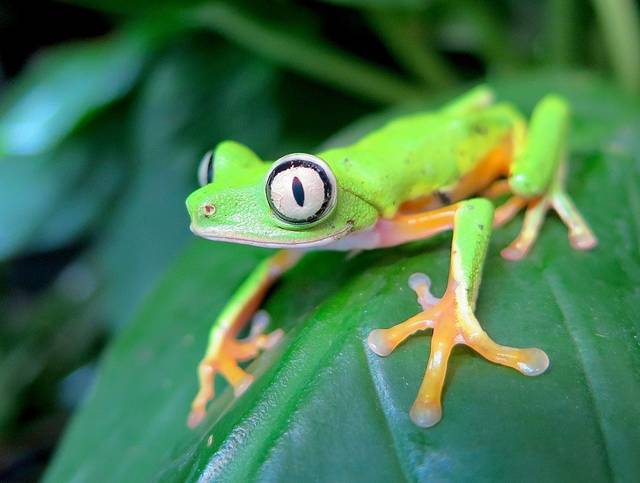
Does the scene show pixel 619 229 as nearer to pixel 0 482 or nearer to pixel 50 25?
pixel 0 482

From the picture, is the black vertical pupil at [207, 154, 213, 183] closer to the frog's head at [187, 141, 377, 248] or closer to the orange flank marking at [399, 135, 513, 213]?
the frog's head at [187, 141, 377, 248]

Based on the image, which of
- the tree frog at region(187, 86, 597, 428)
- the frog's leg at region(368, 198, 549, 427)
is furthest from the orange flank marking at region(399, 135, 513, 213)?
the frog's leg at region(368, 198, 549, 427)

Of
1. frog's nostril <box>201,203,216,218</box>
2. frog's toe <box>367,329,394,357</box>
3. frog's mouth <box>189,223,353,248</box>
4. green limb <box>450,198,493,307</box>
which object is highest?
frog's nostril <box>201,203,216,218</box>

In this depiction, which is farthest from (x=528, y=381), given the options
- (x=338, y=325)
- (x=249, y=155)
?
(x=249, y=155)

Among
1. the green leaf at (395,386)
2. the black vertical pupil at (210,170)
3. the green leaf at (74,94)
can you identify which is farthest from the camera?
the green leaf at (74,94)

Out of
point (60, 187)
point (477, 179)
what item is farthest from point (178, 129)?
point (477, 179)

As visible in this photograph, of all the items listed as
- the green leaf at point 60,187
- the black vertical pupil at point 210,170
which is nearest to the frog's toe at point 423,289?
the black vertical pupil at point 210,170

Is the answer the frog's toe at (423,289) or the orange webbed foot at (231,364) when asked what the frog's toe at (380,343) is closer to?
the frog's toe at (423,289)
